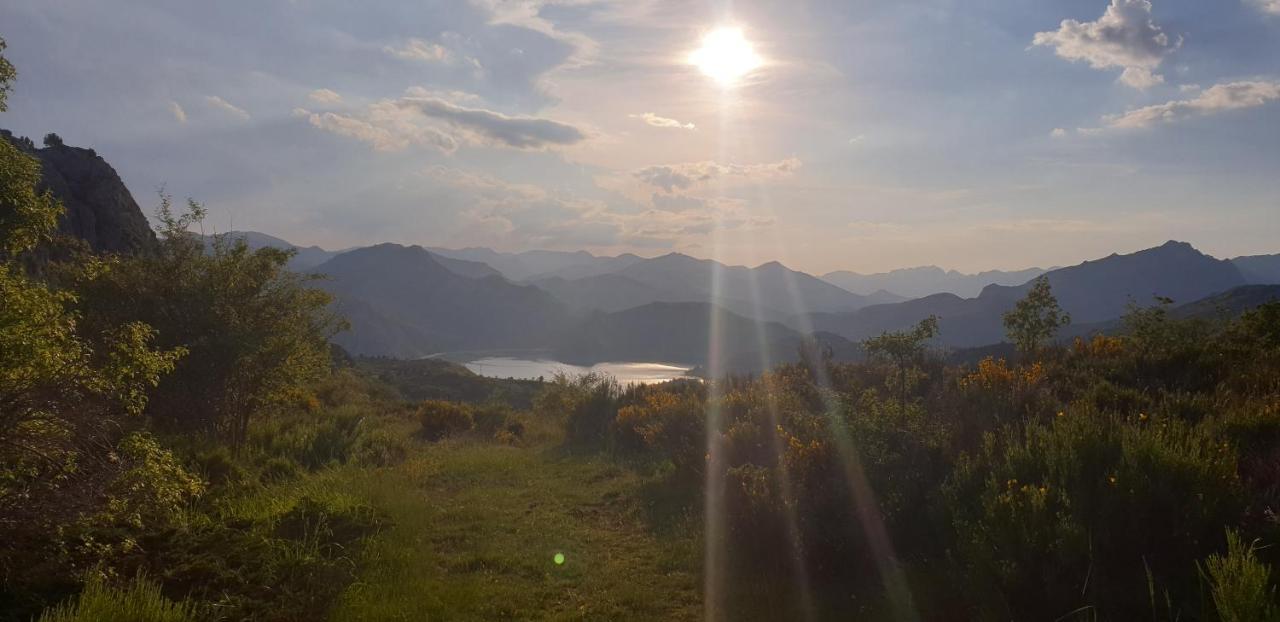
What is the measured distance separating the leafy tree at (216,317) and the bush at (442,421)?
23.4 ft

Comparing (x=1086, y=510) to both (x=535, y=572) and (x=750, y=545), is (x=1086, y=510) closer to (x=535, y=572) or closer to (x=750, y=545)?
(x=750, y=545)

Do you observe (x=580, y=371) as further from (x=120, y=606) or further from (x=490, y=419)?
(x=120, y=606)

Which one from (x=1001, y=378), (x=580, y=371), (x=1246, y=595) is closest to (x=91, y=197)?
(x=1001, y=378)

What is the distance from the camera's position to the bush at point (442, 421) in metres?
18.9

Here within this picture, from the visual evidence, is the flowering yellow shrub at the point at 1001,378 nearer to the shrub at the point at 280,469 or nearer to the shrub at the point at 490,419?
the shrub at the point at 280,469

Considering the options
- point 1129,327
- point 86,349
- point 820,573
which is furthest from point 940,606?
point 1129,327

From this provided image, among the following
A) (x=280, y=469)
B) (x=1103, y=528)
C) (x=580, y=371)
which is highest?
(x=1103, y=528)

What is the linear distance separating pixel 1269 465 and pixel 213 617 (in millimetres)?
8148

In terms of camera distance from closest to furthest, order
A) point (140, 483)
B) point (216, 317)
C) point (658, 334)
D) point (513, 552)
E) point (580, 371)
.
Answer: point (140, 483), point (513, 552), point (216, 317), point (580, 371), point (658, 334)

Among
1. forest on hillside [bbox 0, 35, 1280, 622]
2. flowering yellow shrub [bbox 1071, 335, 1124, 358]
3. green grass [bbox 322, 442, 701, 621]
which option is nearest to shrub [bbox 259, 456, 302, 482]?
forest on hillside [bbox 0, 35, 1280, 622]

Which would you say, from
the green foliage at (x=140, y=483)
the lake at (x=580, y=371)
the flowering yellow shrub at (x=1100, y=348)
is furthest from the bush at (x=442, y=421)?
the lake at (x=580, y=371)

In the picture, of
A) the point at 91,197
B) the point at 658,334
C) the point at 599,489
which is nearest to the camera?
the point at 599,489

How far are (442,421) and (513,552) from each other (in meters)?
13.2

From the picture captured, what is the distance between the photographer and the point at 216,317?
33.8ft
